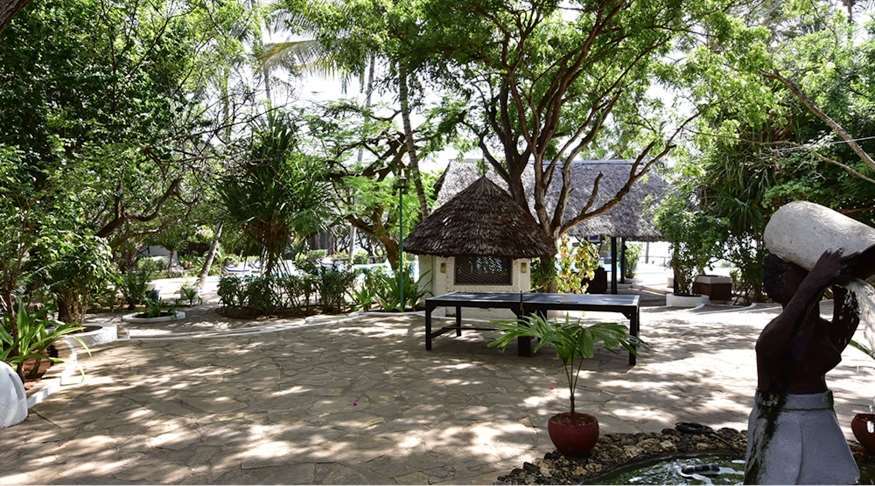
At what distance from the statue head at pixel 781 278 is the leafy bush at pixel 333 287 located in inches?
418

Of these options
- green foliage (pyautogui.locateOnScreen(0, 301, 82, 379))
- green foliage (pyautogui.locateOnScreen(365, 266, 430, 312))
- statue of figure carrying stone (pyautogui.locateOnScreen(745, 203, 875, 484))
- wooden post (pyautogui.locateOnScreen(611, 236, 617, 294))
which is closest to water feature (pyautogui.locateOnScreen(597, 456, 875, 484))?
statue of figure carrying stone (pyautogui.locateOnScreen(745, 203, 875, 484))

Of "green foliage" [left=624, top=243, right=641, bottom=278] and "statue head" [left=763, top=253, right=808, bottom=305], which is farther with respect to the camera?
Result: "green foliage" [left=624, top=243, right=641, bottom=278]

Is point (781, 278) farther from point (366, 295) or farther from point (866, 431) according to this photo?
point (366, 295)

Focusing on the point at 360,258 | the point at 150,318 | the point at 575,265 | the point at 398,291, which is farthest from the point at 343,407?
the point at 360,258

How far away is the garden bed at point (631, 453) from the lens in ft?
13.1

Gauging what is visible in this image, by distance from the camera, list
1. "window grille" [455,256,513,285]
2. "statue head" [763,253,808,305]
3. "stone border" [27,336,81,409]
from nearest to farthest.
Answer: "statue head" [763,253,808,305] → "stone border" [27,336,81,409] → "window grille" [455,256,513,285]

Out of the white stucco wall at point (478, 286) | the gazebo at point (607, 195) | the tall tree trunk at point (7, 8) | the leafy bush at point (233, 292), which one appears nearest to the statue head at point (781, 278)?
the tall tree trunk at point (7, 8)

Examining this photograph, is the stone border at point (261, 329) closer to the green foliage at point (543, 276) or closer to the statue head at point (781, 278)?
the green foliage at point (543, 276)

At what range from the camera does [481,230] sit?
11.6m

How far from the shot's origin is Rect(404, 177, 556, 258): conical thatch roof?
1142 cm

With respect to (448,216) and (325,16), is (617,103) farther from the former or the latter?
(325,16)

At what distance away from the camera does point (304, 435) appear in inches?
195

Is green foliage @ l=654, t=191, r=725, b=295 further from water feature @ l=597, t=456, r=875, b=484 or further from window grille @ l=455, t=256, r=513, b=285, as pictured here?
water feature @ l=597, t=456, r=875, b=484

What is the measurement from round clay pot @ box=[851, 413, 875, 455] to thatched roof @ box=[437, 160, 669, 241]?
12.9 metres
